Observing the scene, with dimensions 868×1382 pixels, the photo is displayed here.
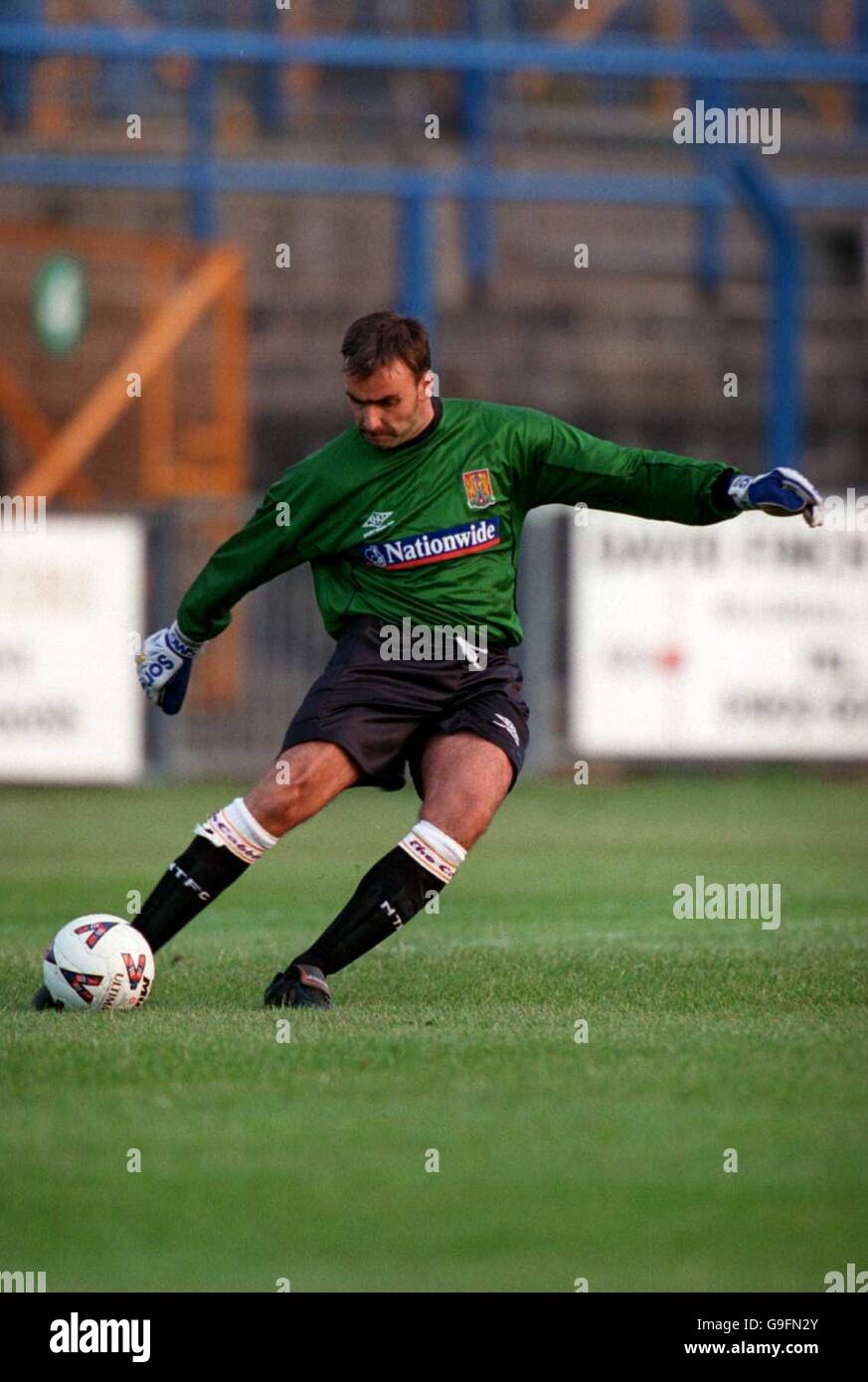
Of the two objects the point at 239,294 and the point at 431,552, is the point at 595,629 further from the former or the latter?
the point at 431,552

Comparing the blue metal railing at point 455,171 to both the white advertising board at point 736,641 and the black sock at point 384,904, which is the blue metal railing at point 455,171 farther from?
the black sock at point 384,904

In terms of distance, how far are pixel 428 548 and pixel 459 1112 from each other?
2.20 m

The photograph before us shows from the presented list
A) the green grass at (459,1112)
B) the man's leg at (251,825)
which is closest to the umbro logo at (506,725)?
the man's leg at (251,825)

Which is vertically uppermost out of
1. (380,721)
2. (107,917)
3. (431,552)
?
(431,552)

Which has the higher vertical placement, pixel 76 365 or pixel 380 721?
pixel 76 365

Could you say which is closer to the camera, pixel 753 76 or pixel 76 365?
pixel 753 76

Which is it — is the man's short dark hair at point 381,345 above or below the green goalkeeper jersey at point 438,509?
above

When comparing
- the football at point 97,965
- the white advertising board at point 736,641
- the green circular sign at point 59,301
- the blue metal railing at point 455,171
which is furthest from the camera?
the green circular sign at point 59,301

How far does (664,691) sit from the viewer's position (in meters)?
16.3

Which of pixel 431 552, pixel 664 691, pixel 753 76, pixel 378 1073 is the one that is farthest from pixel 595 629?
pixel 378 1073

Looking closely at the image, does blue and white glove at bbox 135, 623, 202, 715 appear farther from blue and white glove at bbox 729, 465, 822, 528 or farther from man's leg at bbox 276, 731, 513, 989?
blue and white glove at bbox 729, 465, 822, 528

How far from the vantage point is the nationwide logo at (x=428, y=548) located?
6930 mm

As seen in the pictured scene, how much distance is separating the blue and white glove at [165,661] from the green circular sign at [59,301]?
12.8 metres

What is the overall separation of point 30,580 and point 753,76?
6.80 meters
